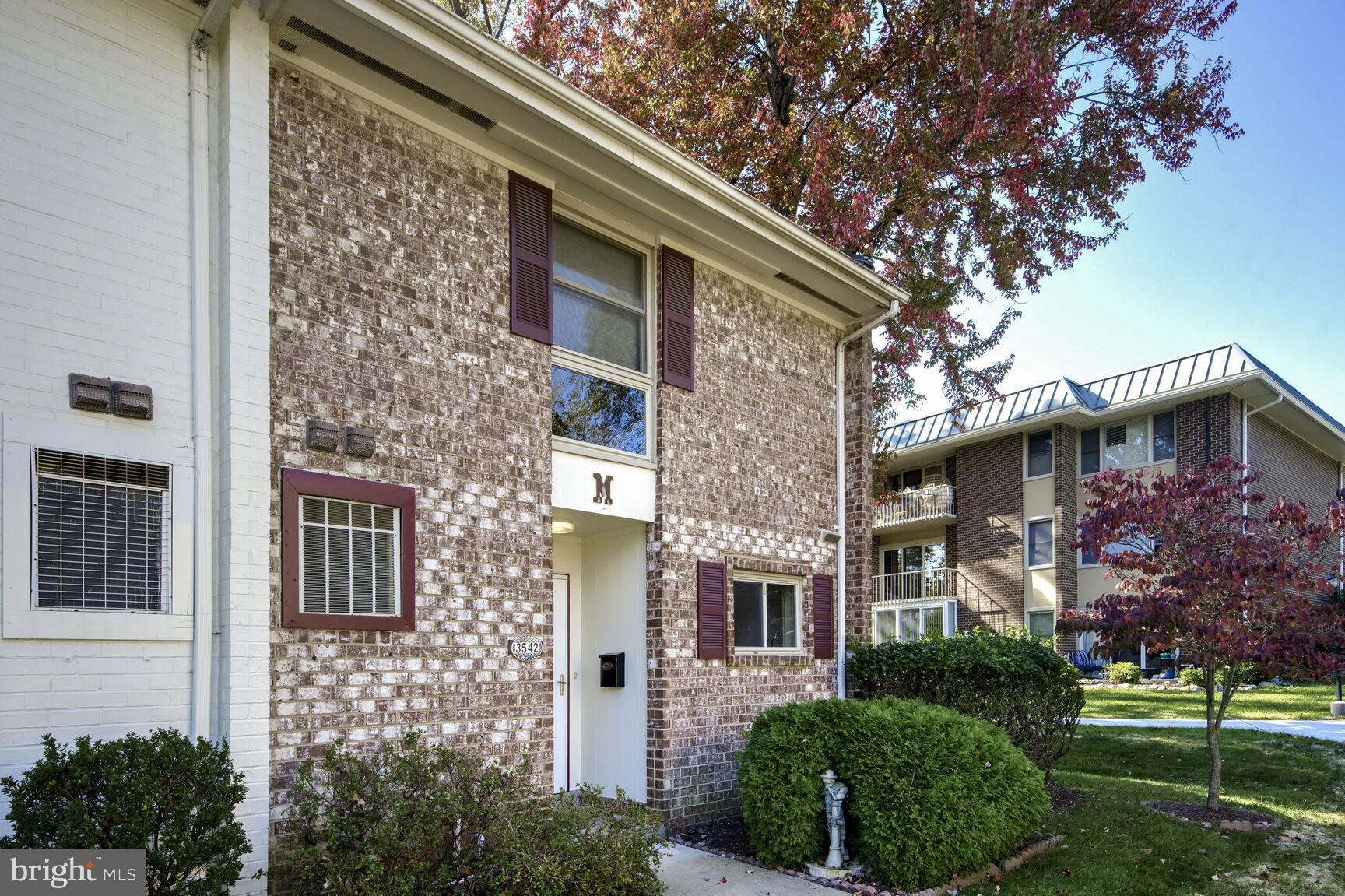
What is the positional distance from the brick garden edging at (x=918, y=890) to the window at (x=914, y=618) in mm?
17874

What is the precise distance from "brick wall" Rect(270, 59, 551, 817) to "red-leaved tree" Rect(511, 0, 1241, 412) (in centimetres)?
650

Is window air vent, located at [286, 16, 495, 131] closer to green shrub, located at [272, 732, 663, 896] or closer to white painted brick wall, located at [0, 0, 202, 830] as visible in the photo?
white painted brick wall, located at [0, 0, 202, 830]

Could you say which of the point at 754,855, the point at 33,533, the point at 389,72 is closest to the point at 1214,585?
the point at 754,855

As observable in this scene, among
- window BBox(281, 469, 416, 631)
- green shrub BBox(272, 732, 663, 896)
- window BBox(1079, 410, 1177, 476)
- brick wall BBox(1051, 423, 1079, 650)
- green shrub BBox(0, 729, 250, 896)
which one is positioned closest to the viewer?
green shrub BBox(0, 729, 250, 896)

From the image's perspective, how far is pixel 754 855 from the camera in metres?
7.48

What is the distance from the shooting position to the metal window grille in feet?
18.7

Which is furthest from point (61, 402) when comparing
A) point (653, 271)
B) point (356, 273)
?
point (653, 271)

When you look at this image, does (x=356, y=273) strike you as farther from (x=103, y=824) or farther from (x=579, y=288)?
(x=103, y=824)

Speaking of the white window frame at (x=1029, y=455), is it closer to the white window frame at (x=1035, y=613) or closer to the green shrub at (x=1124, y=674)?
the white window frame at (x=1035, y=613)

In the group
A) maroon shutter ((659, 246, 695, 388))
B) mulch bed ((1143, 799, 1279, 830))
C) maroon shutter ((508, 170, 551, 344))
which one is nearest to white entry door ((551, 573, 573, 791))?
maroon shutter ((659, 246, 695, 388))

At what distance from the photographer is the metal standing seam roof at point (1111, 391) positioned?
2097cm

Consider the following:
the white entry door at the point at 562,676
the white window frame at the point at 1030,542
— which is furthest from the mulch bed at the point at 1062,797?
the white window frame at the point at 1030,542

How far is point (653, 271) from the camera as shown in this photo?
868 centimetres

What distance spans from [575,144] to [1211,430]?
19189 mm
